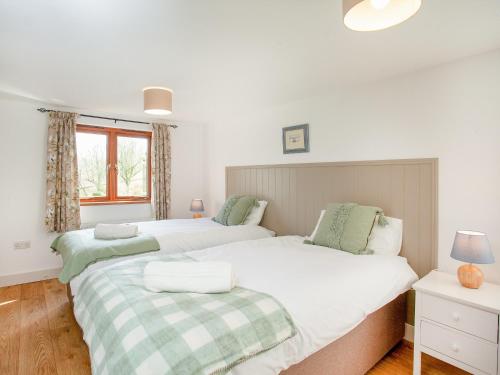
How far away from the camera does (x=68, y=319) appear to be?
2580 mm

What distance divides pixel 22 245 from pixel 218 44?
344 cm

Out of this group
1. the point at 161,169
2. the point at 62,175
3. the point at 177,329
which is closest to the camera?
the point at 177,329

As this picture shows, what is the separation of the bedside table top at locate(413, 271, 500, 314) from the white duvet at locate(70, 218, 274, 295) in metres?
1.73

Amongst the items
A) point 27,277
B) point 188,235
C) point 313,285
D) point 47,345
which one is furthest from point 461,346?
point 27,277

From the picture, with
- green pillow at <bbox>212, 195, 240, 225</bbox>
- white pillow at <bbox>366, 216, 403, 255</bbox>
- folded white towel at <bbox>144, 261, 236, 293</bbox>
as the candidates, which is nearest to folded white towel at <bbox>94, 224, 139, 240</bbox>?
green pillow at <bbox>212, 195, 240, 225</bbox>

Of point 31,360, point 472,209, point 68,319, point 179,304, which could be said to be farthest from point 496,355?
point 68,319

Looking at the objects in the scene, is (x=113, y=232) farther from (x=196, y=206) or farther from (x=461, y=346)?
(x=461, y=346)

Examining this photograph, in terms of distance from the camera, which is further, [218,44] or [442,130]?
[442,130]

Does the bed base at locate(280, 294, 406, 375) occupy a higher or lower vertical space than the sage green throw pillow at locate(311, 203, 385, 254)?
lower

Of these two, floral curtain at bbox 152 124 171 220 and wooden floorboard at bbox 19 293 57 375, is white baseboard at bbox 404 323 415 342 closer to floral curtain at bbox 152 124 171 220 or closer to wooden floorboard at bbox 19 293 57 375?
wooden floorboard at bbox 19 293 57 375

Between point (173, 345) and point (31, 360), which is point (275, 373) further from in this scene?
point (31, 360)

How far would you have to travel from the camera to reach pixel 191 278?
1423mm

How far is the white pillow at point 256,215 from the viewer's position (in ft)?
11.5

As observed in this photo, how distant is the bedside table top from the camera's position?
1.58 metres
